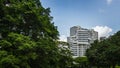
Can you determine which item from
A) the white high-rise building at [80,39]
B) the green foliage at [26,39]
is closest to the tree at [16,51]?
the green foliage at [26,39]

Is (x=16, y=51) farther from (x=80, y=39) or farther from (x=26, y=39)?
(x=80, y=39)

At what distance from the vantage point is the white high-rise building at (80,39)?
139 metres

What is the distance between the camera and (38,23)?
2095 cm

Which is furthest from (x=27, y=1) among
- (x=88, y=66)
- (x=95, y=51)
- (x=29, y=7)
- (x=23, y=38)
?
(x=88, y=66)

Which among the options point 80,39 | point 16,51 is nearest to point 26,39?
point 16,51

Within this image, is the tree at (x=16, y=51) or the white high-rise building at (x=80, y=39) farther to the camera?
the white high-rise building at (x=80, y=39)

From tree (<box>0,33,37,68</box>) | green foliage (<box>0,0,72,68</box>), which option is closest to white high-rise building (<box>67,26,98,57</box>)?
green foliage (<box>0,0,72,68</box>)

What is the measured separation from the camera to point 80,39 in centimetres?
15550

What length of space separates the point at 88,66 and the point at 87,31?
102503 mm

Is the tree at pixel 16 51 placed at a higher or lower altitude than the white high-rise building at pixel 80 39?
lower

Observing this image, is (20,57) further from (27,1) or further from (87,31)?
(87,31)

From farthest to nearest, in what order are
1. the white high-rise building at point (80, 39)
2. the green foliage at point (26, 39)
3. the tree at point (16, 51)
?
the white high-rise building at point (80, 39), the green foliage at point (26, 39), the tree at point (16, 51)

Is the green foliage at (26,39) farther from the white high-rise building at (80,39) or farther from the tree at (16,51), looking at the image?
the white high-rise building at (80,39)

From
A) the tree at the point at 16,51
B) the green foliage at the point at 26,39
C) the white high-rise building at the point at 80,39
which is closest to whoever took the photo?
the tree at the point at 16,51
